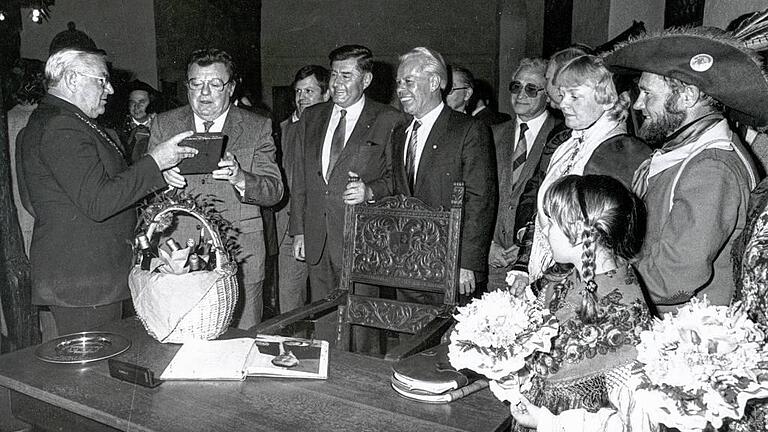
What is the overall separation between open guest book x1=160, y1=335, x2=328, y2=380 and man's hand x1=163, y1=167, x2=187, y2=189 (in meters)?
0.95

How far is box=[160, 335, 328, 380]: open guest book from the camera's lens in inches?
65.8

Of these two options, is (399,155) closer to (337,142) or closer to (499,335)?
(337,142)

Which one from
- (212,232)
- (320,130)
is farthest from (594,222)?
(320,130)

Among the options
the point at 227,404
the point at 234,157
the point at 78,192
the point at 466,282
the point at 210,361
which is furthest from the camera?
the point at 466,282

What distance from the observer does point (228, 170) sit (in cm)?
269

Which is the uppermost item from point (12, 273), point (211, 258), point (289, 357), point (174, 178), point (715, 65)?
point (715, 65)

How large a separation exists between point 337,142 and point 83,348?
6.05ft

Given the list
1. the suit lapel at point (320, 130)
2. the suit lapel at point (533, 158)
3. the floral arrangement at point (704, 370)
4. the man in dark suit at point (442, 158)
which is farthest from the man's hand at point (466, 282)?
the floral arrangement at point (704, 370)

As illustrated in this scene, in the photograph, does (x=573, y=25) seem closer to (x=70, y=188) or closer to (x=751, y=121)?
(x=751, y=121)

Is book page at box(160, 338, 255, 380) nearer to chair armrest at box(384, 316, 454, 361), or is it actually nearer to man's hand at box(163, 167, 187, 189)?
chair armrest at box(384, 316, 454, 361)

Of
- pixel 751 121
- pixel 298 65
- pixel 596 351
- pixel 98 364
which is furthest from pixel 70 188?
pixel 298 65

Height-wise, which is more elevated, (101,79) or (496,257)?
(101,79)

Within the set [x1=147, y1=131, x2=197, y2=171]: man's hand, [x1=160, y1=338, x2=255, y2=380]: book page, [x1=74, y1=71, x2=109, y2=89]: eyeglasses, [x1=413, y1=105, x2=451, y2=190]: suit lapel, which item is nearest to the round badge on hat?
[x1=413, y1=105, x2=451, y2=190]: suit lapel

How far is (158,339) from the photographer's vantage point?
1.92 m
